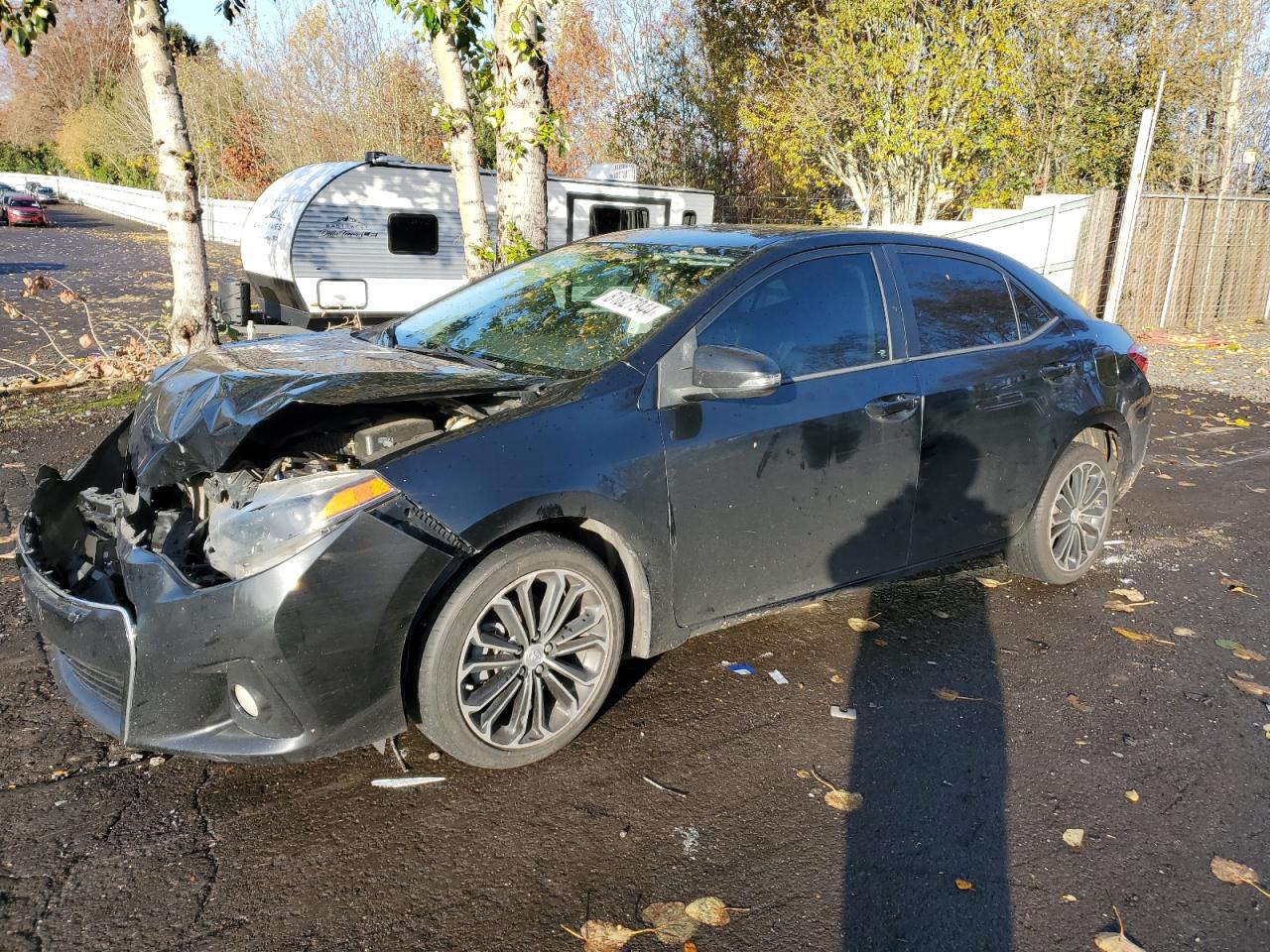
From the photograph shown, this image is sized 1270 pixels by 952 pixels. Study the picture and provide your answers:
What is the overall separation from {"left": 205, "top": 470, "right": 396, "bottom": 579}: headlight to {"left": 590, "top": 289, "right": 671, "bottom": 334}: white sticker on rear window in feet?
3.99

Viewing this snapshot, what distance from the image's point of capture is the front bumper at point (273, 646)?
2.61 meters

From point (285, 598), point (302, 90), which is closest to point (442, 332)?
point (285, 598)

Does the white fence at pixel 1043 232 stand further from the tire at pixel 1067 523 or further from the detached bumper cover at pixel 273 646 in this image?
the detached bumper cover at pixel 273 646

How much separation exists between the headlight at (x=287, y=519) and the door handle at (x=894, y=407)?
6.47 feet

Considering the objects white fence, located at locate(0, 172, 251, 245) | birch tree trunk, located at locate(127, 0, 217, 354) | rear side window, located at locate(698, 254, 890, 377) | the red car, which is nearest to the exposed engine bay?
rear side window, located at locate(698, 254, 890, 377)

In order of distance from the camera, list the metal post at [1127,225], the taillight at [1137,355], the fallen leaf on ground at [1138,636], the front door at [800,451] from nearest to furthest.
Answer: the front door at [800,451] < the fallen leaf on ground at [1138,636] < the taillight at [1137,355] < the metal post at [1127,225]

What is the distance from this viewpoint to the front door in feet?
11.1

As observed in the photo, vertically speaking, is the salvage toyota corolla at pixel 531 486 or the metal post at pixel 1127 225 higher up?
the metal post at pixel 1127 225

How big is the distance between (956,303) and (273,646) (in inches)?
126

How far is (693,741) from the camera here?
3.35 m

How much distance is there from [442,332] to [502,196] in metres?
3.95

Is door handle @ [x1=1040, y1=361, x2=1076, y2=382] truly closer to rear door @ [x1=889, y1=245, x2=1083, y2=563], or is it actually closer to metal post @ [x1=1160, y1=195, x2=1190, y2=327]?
rear door @ [x1=889, y1=245, x2=1083, y2=563]

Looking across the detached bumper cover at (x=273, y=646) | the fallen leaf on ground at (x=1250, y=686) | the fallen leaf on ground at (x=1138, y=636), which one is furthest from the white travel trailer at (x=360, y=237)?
the detached bumper cover at (x=273, y=646)

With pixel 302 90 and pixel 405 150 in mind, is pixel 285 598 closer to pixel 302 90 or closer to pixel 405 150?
pixel 405 150
